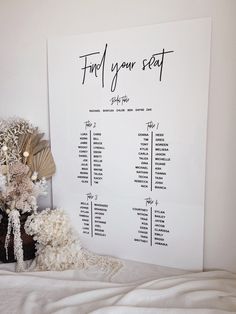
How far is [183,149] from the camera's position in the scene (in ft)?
3.86

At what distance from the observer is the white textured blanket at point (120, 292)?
97 centimetres

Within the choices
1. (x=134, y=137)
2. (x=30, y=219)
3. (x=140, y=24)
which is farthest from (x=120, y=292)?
(x=140, y=24)

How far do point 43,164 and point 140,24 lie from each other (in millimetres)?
803

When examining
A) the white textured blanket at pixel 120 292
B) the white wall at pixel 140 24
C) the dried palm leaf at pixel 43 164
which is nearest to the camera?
the white textured blanket at pixel 120 292

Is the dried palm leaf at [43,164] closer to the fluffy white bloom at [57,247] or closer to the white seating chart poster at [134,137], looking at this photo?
the white seating chart poster at [134,137]

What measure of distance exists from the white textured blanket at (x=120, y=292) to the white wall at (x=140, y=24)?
17cm

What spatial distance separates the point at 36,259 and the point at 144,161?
698 millimetres

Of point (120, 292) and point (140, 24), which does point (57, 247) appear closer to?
point (120, 292)

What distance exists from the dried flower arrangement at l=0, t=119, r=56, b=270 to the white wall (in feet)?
0.43

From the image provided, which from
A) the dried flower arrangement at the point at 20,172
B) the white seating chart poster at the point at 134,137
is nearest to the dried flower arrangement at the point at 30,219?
the dried flower arrangement at the point at 20,172

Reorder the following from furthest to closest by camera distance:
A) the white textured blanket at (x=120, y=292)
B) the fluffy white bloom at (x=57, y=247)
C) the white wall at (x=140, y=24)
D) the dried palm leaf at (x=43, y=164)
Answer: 1. the dried palm leaf at (x=43, y=164)
2. the fluffy white bloom at (x=57, y=247)
3. the white wall at (x=140, y=24)
4. the white textured blanket at (x=120, y=292)

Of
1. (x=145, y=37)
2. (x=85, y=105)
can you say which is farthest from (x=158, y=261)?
(x=145, y=37)

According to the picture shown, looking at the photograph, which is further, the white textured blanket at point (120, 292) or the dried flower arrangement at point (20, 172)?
the dried flower arrangement at point (20, 172)

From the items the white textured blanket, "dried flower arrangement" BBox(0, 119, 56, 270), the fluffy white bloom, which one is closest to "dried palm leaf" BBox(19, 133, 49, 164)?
"dried flower arrangement" BBox(0, 119, 56, 270)
